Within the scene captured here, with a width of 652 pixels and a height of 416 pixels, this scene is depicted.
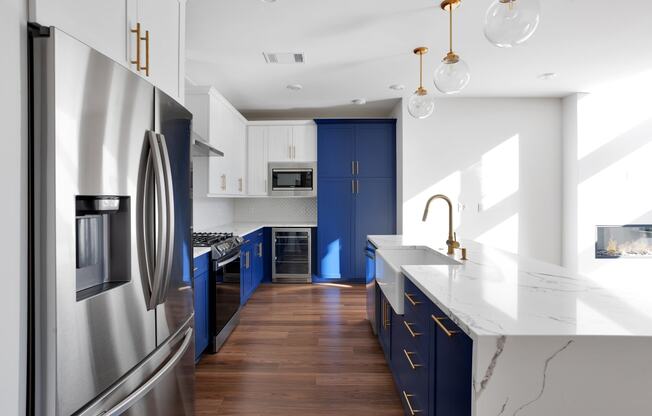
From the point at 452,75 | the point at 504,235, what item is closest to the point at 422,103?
the point at 452,75

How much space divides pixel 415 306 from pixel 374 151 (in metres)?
3.99

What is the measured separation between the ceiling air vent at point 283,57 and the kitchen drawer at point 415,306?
2535mm

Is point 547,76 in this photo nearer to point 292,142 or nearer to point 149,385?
point 292,142

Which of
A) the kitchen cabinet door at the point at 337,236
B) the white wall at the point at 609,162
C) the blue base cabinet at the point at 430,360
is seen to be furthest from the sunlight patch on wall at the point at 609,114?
the blue base cabinet at the point at 430,360

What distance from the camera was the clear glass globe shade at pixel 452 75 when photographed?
7.14 feet

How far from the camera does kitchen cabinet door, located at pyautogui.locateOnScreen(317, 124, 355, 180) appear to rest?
5.45 m

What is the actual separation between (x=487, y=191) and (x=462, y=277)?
378cm

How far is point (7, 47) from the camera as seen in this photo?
91cm

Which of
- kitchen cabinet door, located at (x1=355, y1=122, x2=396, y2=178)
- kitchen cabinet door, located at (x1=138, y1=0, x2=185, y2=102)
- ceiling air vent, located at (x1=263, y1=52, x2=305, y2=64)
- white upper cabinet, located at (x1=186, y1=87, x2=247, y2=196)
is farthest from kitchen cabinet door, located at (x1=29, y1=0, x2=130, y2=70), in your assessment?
kitchen cabinet door, located at (x1=355, y1=122, x2=396, y2=178)

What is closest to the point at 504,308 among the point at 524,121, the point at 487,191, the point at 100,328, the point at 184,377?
the point at 100,328

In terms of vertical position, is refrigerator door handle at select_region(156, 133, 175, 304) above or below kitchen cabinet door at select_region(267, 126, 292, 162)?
below

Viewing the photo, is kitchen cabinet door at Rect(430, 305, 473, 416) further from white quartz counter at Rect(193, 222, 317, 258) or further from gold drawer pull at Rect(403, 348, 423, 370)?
white quartz counter at Rect(193, 222, 317, 258)

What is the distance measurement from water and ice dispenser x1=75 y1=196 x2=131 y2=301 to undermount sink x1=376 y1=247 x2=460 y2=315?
126 cm

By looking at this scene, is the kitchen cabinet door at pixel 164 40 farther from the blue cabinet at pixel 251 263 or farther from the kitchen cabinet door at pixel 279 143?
the kitchen cabinet door at pixel 279 143
